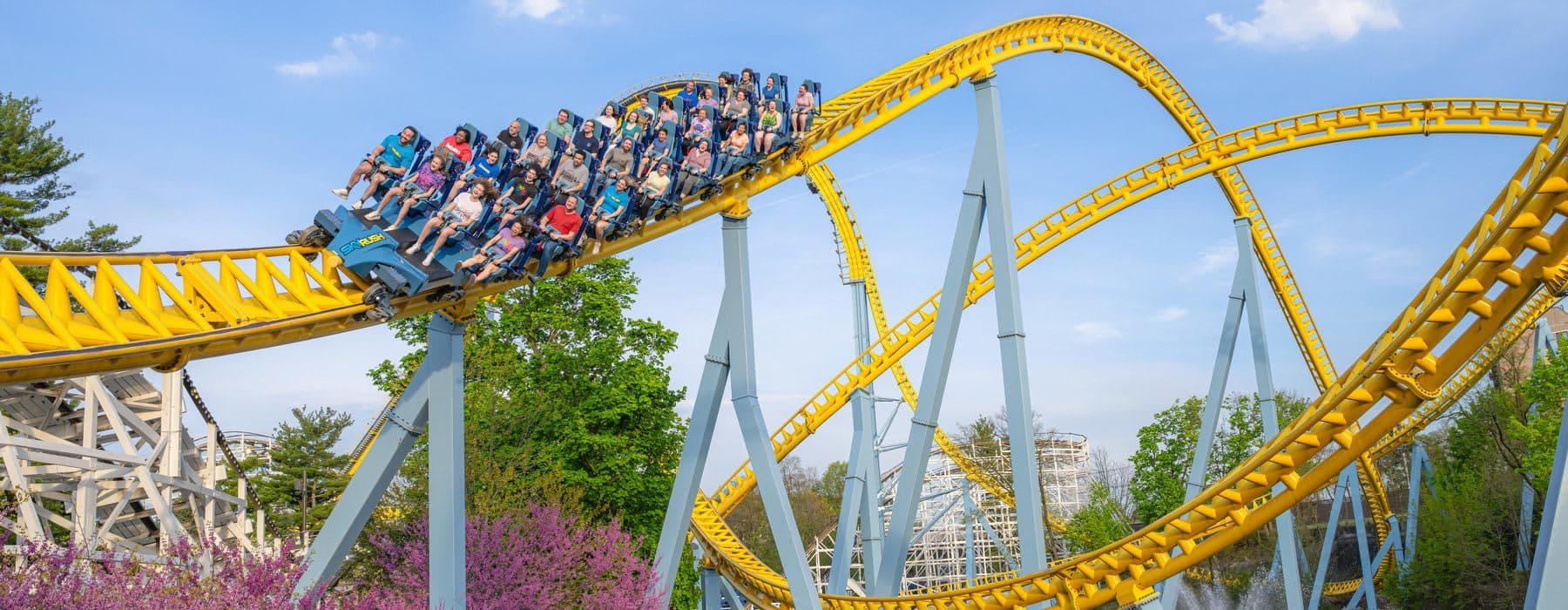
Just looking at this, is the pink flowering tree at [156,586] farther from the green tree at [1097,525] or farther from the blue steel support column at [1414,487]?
the green tree at [1097,525]

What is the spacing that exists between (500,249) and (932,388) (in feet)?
14.5

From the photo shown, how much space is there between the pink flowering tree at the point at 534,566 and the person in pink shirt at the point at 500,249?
3839 mm

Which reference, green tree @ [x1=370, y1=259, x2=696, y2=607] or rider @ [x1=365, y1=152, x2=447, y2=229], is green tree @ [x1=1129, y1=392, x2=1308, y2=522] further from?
rider @ [x1=365, y1=152, x2=447, y2=229]

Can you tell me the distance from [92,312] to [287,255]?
4.77 feet

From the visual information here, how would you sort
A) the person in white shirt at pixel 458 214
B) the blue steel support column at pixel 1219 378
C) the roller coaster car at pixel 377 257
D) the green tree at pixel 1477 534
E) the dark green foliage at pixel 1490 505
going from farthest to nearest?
the green tree at pixel 1477 534
the dark green foliage at pixel 1490 505
the blue steel support column at pixel 1219 378
the person in white shirt at pixel 458 214
the roller coaster car at pixel 377 257

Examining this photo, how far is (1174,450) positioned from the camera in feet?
87.0

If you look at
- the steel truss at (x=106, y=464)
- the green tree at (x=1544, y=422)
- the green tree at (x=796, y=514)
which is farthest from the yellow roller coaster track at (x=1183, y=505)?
the green tree at (x=796, y=514)

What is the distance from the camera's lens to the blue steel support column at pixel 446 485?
25.0ft

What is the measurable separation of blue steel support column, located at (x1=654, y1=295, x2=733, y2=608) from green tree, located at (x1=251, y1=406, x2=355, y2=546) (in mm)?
17301

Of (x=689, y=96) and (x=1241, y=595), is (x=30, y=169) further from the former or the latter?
(x=1241, y=595)

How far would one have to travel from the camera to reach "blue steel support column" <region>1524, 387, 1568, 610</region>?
5.59 m

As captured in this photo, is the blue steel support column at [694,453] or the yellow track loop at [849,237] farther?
the yellow track loop at [849,237]

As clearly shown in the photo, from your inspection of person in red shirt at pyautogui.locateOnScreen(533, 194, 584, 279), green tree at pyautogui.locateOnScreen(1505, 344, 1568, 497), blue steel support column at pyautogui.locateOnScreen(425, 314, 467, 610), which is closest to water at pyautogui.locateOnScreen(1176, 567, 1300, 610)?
green tree at pyautogui.locateOnScreen(1505, 344, 1568, 497)

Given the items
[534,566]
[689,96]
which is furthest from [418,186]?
[534,566]
